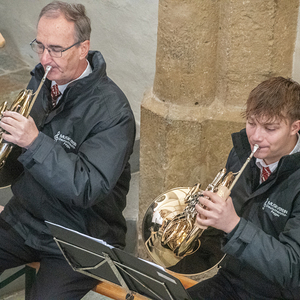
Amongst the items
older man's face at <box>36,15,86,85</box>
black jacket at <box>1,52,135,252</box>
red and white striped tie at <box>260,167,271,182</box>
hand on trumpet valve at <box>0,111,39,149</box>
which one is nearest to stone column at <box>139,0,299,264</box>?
black jacket at <box>1,52,135,252</box>

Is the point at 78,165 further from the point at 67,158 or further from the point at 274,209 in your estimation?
the point at 274,209

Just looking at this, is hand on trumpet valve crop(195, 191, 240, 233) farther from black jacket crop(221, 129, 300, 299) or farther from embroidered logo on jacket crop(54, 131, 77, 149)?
embroidered logo on jacket crop(54, 131, 77, 149)

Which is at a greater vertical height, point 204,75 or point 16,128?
point 204,75

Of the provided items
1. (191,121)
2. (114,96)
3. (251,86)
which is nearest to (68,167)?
(114,96)

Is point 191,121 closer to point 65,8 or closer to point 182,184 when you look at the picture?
point 182,184

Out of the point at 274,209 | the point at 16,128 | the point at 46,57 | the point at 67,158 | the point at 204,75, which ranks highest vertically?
the point at 46,57

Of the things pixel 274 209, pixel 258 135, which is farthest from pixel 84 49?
pixel 274 209

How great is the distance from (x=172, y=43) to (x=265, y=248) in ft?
4.82

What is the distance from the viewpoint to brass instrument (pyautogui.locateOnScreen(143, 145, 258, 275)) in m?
2.07

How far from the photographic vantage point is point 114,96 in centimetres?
235

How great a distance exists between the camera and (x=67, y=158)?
2123 millimetres

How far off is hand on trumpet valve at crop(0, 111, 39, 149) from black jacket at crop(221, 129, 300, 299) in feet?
3.00

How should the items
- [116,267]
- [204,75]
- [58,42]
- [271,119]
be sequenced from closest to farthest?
[271,119], [116,267], [58,42], [204,75]

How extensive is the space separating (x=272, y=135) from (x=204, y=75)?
104cm
